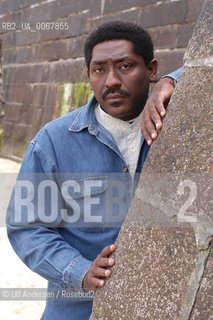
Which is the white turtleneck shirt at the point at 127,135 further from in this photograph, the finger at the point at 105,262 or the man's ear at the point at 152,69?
the finger at the point at 105,262

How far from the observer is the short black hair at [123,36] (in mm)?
1937

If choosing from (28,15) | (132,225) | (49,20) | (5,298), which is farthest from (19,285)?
(28,15)

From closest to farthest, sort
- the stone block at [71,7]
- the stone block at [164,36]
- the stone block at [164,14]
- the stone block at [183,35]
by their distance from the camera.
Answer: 1. the stone block at [183,35]
2. the stone block at [164,14]
3. the stone block at [164,36]
4. the stone block at [71,7]

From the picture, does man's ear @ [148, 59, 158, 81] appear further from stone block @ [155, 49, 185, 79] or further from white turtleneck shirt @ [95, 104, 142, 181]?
stone block @ [155, 49, 185, 79]

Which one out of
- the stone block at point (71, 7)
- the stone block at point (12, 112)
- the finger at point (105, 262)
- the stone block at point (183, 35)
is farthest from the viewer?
the stone block at point (12, 112)

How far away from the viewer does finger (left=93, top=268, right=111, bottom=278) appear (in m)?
1.59

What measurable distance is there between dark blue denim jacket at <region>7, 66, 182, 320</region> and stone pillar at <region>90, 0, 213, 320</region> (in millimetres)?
325

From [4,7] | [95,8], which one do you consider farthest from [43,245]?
[4,7]

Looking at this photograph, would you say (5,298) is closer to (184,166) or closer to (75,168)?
(75,168)

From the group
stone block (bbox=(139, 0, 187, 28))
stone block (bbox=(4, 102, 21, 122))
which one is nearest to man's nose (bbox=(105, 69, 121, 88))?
stone block (bbox=(139, 0, 187, 28))

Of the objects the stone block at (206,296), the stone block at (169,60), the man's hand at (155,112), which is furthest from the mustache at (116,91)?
the stone block at (169,60)

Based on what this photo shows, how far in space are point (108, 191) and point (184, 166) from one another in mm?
532

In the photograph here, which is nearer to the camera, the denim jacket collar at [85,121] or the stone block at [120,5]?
the denim jacket collar at [85,121]

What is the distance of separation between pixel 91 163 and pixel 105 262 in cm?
44
